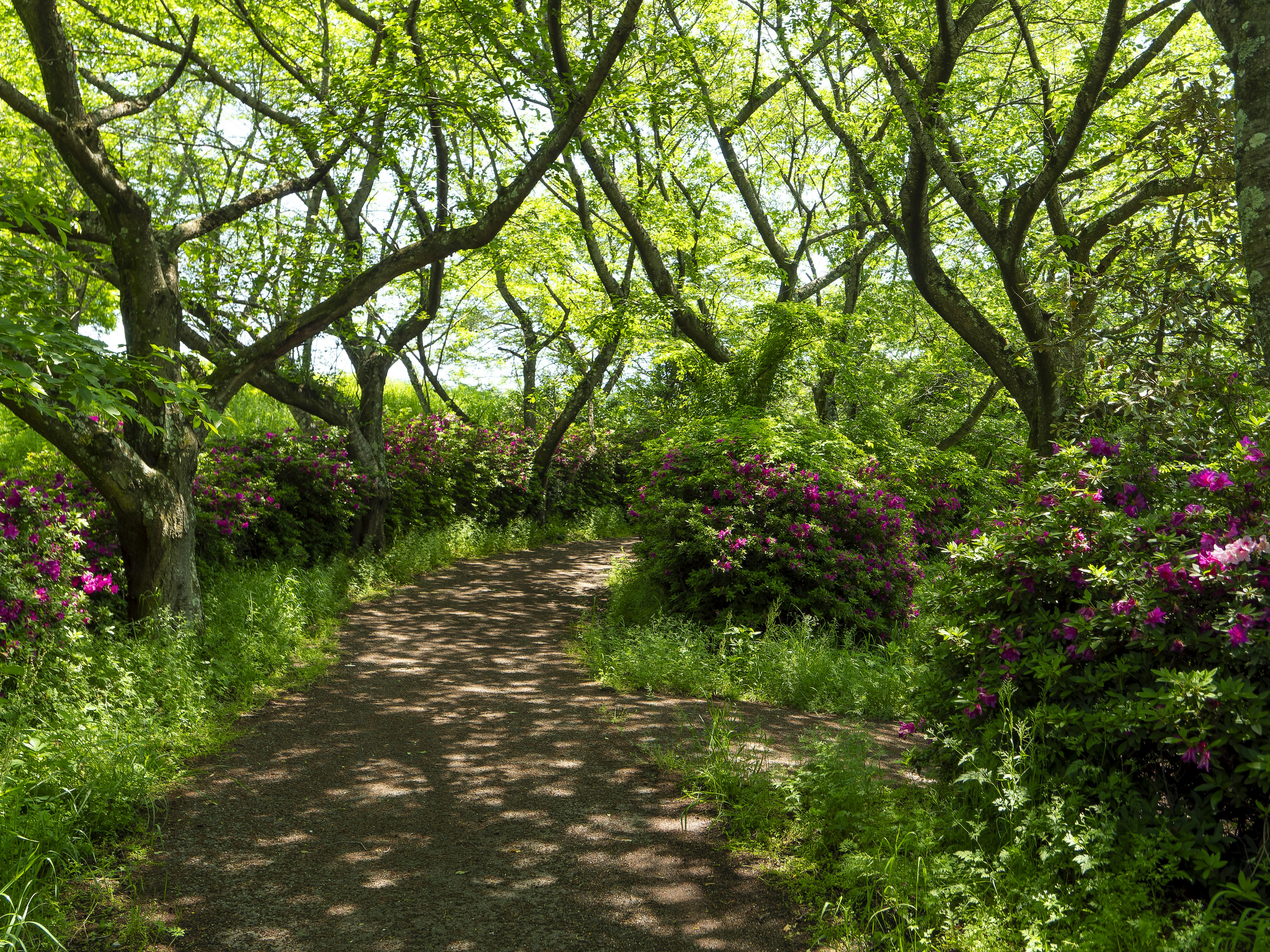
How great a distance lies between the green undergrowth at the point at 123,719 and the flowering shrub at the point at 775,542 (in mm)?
3815

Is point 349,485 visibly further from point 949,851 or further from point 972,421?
point 972,421

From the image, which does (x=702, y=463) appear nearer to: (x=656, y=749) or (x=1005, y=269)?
(x=1005, y=269)

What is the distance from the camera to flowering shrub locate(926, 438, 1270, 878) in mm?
3109

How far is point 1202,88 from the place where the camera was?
17.0 feet

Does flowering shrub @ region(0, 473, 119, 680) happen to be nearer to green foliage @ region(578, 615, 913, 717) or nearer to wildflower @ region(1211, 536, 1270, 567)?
green foliage @ region(578, 615, 913, 717)

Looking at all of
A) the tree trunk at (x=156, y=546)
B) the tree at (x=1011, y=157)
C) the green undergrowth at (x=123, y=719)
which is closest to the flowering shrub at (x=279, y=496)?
the green undergrowth at (x=123, y=719)

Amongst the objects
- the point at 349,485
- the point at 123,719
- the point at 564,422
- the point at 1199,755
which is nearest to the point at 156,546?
the point at 123,719

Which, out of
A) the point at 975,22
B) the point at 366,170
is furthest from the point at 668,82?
the point at 366,170

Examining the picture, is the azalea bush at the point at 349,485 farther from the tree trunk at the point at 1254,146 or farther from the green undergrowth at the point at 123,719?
the tree trunk at the point at 1254,146

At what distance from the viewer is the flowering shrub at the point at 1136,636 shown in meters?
3.11

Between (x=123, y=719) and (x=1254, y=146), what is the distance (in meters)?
7.18

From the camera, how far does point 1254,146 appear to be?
3.88m

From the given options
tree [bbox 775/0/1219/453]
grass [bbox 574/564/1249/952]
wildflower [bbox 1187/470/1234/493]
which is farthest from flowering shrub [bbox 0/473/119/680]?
tree [bbox 775/0/1219/453]

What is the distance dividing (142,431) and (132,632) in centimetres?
175
